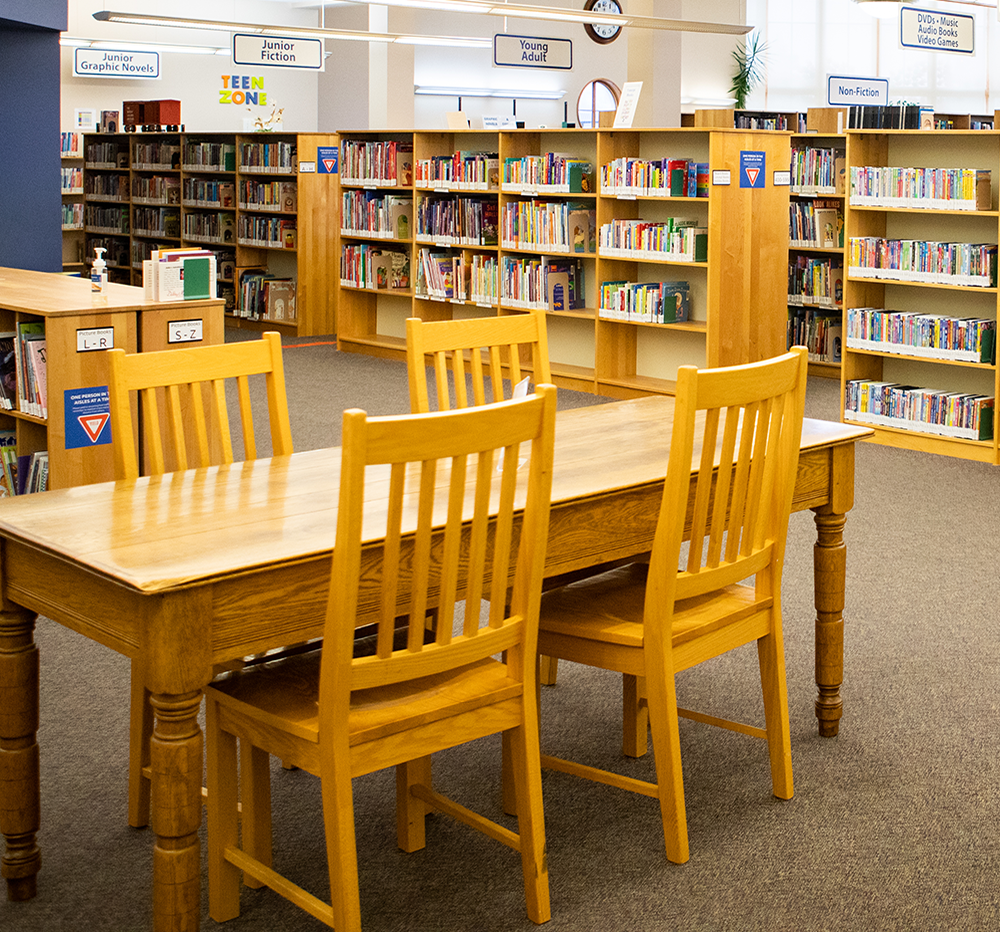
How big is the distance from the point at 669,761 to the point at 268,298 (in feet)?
30.6

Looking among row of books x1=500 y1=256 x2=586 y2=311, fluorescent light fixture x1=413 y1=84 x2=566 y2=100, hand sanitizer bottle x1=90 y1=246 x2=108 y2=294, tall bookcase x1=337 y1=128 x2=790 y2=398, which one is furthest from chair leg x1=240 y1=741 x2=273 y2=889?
fluorescent light fixture x1=413 y1=84 x2=566 y2=100

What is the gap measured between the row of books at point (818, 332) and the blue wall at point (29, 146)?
16.2 ft

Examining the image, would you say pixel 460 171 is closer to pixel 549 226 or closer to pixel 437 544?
pixel 549 226

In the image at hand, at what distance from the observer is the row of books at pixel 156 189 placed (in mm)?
12742

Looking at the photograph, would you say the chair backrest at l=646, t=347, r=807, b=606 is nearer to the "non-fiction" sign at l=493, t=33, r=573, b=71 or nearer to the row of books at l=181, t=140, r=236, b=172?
the row of books at l=181, t=140, r=236, b=172

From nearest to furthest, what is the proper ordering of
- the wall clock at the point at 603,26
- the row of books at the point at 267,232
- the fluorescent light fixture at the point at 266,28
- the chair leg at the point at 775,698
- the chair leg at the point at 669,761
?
the chair leg at the point at 669,761, the chair leg at the point at 775,698, the row of books at the point at 267,232, the fluorescent light fixture at the point at 266,28, the wall clock at the point at 603,26

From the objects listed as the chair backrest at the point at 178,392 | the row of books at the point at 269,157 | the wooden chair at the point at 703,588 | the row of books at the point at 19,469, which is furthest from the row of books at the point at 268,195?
the wooden chair at the point at 703,588

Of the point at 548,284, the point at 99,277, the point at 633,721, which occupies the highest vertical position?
the point at 548,284

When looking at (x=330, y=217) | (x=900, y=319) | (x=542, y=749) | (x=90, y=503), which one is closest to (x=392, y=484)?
(x=90, y=503)

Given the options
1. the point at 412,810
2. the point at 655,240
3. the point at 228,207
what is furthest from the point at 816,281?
the point at 412,810

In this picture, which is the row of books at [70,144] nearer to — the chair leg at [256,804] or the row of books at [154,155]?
the row of books at [154,155]

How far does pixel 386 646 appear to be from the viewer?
A: 206 centimetres

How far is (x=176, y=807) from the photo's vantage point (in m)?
1.98

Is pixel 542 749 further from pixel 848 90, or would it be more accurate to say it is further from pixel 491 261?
pixel 848 90
